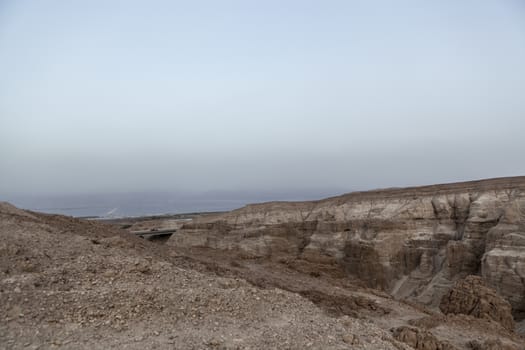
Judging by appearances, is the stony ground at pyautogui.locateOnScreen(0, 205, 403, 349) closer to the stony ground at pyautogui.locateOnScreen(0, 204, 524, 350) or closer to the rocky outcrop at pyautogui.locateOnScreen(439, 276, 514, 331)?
the stony ground at pyautogui.locateOnScreen(0, 204, 524, 350)

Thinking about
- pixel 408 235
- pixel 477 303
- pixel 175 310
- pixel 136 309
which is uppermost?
pixel 136 309

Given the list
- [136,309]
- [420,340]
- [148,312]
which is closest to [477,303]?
[420,340]

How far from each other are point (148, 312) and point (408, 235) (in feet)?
69.4

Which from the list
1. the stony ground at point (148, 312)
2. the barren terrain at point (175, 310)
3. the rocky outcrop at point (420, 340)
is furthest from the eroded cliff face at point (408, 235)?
the rocky outcrop at point (420, 340)

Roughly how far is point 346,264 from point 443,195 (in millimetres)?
7810

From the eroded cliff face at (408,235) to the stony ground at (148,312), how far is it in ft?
31.8

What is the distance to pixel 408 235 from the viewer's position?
25094mm

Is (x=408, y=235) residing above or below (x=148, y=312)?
below

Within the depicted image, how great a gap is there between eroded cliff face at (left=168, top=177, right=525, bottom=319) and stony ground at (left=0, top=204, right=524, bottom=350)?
9705 millimetres

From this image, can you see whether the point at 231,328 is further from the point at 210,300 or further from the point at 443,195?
the point at 443,195

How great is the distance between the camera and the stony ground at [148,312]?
21.3 ft

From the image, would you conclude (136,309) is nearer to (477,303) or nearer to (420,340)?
(420,340)

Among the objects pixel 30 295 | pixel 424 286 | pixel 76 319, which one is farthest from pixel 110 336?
pixel 424 286

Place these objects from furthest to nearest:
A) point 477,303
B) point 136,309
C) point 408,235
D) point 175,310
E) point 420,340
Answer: point 408,235 → point 477,303 → point 420,340 → point 175,310 → point 136,309
